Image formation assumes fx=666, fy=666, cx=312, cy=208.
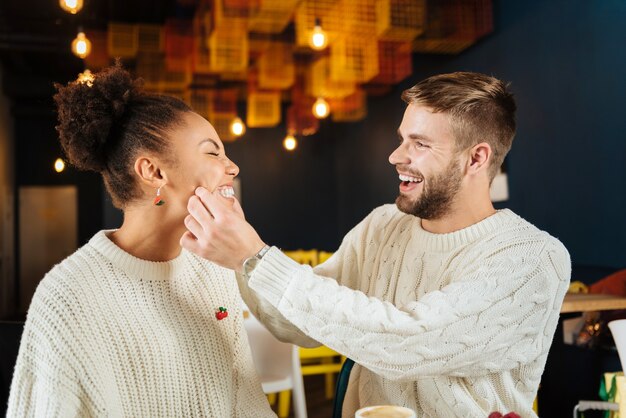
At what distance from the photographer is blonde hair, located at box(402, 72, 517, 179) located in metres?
1.63

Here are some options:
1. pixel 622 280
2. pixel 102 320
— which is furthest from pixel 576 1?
pixel 102 320

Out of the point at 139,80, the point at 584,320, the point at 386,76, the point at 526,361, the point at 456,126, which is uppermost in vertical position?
the point at 386,76

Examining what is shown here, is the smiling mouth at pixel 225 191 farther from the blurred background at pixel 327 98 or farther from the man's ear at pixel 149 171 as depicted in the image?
the blurred background at pixel 327 98

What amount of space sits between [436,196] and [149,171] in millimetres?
689

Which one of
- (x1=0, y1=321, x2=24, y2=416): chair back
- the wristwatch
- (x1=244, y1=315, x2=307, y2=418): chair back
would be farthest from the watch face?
(x1=244, y1=315, x2=307, y2=418): chair back

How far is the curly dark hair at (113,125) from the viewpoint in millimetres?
1521

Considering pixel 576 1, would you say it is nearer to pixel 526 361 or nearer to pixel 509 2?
pixel 509 2

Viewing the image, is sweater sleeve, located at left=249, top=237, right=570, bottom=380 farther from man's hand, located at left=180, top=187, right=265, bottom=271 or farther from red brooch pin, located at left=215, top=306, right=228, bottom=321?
red brooch pin, located at left=215, top=306, right=228, bottom=321

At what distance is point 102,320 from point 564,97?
15.9 feet

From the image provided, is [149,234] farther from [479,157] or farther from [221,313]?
→ [479,157]

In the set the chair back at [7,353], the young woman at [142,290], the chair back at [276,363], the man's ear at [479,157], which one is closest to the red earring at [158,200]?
the young woman at [142,290]

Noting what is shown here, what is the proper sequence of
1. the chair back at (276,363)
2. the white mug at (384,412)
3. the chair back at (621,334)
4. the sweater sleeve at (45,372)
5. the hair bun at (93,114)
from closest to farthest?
the white mug at (384,412), the sweater sleeve at (45,372), the hair bun at (93,114), the chair back at (621,334), the chair back at (276,363)

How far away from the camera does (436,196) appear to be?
5.35ft

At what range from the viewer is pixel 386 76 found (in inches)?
305
